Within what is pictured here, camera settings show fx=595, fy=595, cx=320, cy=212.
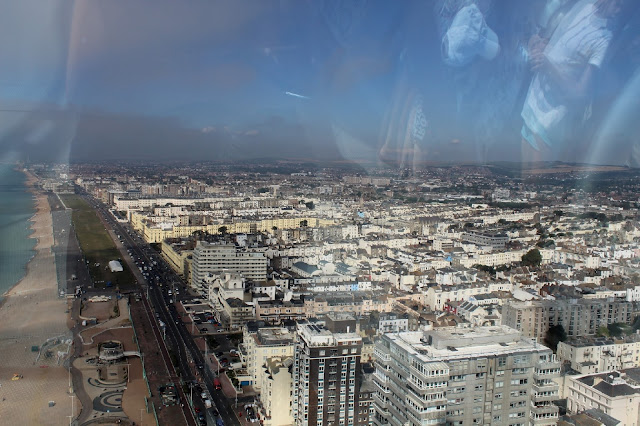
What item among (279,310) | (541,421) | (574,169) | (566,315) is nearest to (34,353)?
(279,310)

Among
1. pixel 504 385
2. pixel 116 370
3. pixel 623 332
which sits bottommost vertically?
pixel 116 370

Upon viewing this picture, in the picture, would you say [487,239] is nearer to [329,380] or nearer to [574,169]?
[574,169]

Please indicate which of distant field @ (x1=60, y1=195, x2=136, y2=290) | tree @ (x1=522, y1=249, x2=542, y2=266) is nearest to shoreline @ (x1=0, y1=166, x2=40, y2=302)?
distant field @ (x1=60, y1=195, x2=136, y2=290)

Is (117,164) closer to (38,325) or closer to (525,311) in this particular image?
(38,325)

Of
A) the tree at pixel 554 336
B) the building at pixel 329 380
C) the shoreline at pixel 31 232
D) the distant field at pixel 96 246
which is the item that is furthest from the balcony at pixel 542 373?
the shoreline at pixel 31 232

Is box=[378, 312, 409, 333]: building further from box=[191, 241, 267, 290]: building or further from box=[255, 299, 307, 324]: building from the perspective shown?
box=[191, 241, 267, 290]: building

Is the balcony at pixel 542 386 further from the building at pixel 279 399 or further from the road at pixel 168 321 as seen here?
the road at pixel 168 321

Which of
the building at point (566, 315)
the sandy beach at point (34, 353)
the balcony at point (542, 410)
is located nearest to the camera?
the balcony at point (542, 410)

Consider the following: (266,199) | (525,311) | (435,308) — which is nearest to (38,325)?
(435,308)

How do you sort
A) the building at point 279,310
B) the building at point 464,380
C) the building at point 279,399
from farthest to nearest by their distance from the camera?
1. the building at point 279,310
2. the building at point 279,399
3. the building at point 464,380
